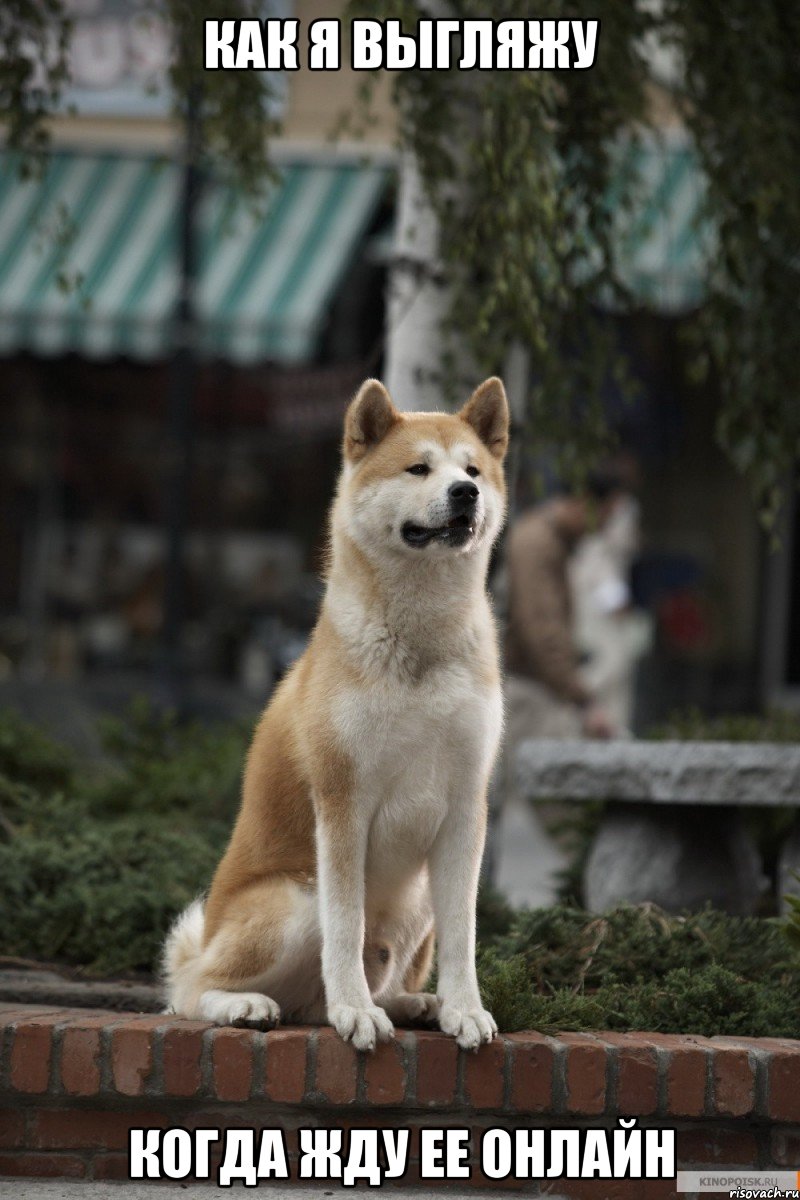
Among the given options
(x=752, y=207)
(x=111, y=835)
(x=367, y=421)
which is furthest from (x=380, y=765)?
(x=752, y=207)

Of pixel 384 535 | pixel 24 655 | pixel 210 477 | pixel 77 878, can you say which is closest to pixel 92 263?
pixel 210 477

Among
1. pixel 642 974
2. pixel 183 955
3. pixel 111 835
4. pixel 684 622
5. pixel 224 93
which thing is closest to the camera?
pixel 183 955

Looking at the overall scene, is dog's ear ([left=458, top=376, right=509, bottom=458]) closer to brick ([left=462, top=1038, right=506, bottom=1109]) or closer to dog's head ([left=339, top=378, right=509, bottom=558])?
dog's head ([left=339, top=378, right=509, bottom=558])

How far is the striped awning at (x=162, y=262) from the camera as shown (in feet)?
37.8

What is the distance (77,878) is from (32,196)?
8.57 m

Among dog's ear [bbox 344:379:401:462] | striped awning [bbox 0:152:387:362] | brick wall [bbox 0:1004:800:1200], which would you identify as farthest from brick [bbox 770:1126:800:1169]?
striped awning [bbox 0:152:387:362]

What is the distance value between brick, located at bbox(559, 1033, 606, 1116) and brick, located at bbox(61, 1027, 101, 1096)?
1.04 metres

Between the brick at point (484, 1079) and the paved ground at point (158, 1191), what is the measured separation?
224 mm

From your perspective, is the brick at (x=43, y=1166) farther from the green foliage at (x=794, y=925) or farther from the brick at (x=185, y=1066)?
the green foliage at (x=794, y=925)

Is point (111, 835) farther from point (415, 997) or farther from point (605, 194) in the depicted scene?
point (605, 194)

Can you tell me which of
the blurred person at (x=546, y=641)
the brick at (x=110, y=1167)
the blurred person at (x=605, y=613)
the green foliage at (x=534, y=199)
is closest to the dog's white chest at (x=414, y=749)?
the brick at (x=110, y=1167)

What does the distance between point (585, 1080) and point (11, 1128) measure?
4.25 feet

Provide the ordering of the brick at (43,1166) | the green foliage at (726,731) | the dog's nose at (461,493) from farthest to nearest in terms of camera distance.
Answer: the green foliage at (726,731)
the brick at (43,1166)
the dog's nose at (461,493)

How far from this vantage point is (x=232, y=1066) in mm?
3398
